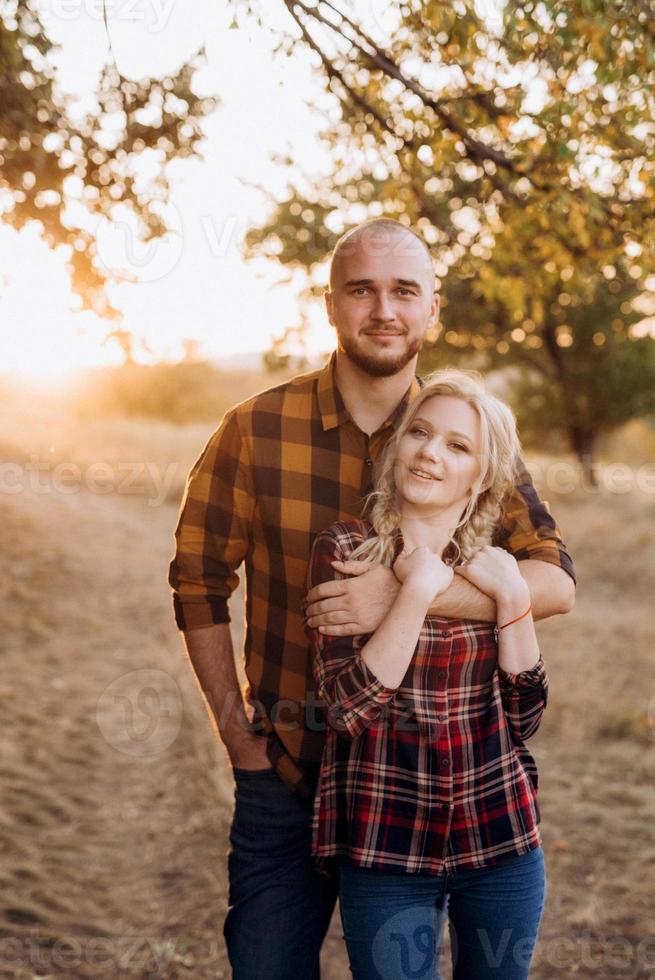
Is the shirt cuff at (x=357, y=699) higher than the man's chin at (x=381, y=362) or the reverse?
the reverse

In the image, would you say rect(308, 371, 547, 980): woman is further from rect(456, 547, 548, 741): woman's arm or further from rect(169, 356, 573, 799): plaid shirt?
rect(169, 356, 573, 799): plaid shirt

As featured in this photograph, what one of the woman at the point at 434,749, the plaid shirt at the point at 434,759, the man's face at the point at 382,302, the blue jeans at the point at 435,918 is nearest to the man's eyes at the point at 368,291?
the man's face at the point at 382,302

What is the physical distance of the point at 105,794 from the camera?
555 cm

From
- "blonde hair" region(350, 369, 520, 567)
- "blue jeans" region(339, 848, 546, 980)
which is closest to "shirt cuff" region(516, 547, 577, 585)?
"blonde hair" region(350, 369, 520, 567)

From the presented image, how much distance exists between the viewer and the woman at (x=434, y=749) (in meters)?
2.22

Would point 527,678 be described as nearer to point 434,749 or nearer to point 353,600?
point 434,749

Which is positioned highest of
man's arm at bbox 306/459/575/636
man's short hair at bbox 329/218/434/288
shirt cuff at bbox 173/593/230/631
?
man's short hair at bbox 329/218/434/288

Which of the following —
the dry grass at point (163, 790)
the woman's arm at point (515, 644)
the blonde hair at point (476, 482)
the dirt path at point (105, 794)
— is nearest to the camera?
the woman's arm at point (515, 644)

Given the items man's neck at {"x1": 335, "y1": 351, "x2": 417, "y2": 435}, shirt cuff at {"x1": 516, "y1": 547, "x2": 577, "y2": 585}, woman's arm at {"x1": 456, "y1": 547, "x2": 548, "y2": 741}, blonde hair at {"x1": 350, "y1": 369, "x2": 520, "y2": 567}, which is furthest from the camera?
man's neck at {"x1": 335, "y1": 351, "x2": 417, "y2": 435}

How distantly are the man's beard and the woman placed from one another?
309 millimetres

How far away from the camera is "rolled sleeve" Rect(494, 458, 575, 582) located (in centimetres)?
265

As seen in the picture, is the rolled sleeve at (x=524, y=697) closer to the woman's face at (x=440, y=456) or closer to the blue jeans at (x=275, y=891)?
the woman's face at (x=440, y=456)

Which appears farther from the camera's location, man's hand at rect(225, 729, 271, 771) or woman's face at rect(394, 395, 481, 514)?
man's hand at rect(225, 729, 271, 771)

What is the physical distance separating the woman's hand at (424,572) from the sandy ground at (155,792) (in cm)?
251
